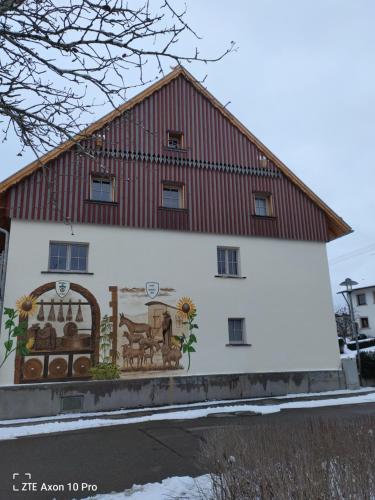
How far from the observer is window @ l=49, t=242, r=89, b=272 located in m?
13.4

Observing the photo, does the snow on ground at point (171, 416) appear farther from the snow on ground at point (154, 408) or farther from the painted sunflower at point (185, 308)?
the painted sunflower at point (185, 308)

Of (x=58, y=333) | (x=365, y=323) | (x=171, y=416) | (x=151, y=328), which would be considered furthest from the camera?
(x=365, y=323)

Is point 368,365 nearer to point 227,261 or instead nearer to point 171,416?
point 227,261

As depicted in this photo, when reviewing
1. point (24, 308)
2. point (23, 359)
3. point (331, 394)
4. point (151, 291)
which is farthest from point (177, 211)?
point (331, 394)

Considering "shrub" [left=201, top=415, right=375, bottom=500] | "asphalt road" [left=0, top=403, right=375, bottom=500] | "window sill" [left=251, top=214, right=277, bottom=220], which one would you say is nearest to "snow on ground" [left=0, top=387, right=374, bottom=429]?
"asphalt road" [left=0, top=403, right=375, bottom=500]

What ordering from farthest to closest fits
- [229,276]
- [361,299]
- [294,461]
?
[361,299], [229,276], [294,461]

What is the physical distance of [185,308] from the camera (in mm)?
14336

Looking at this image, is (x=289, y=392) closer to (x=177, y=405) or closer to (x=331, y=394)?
(x=331, y=394)

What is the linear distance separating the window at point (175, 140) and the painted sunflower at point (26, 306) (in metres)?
7.78

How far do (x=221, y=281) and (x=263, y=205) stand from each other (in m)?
4.05

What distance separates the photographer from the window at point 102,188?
14.6 meters

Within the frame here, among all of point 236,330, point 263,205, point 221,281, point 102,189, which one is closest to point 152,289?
point 221,281

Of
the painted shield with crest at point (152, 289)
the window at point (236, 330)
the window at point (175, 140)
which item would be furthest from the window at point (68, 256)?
the window at point (236, 330)

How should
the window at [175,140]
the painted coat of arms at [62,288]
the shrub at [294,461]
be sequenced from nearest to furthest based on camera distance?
the shrub at [294,461]
the painted coat of arms at [62,288]
the window at [175,140]
